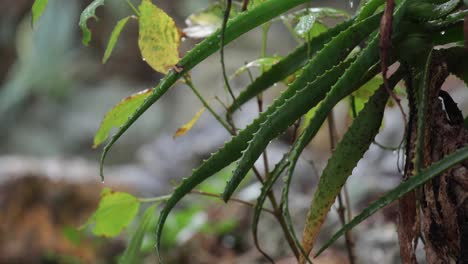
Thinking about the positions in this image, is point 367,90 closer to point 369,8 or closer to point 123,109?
point 369,8

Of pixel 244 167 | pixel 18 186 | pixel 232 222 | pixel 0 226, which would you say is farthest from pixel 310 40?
pixel 18 186

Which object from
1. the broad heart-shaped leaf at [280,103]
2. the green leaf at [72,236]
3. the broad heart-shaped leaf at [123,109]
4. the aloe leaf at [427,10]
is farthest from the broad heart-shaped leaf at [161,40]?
the green leaf at [72,236]

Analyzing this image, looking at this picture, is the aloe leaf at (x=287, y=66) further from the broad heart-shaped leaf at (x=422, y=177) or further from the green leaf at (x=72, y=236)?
the green leaf at (x=72, y=236)

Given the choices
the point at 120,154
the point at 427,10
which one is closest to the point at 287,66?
the point at 427,10

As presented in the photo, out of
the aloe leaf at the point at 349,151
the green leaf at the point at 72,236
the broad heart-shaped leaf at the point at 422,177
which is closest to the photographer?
A: the broad heart-shaped leaf at the point at 422,177

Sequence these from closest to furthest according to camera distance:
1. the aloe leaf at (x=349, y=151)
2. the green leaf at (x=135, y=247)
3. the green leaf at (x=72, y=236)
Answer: the aloe leaf at (x=349, y=151), the green leaf at (x=135, y=247), the green leaf at (x=72, y=236)

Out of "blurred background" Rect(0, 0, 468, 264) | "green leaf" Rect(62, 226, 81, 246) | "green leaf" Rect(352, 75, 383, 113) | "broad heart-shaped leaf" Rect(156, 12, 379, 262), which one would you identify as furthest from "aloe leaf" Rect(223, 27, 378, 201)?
"green leaf" Rect(62, 226, 81, 246)

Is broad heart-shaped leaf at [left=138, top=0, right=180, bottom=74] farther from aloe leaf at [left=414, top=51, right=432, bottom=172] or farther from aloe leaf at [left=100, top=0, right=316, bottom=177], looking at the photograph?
aloe leaf at [left=414, top=51, right=432, bottom=172]
